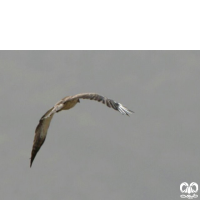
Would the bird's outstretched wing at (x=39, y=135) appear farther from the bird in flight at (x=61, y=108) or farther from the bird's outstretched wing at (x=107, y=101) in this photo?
the bird's outstretched wing at (x=107, y=101)

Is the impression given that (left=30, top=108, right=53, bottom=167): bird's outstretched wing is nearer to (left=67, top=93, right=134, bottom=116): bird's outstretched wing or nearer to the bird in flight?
the bird in flight

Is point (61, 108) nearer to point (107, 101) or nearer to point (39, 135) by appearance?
point (107, 101)

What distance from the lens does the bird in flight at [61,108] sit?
3922cm

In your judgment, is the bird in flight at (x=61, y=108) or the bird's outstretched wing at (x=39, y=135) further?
the bird's outstretched wing at (x=39, y=135)

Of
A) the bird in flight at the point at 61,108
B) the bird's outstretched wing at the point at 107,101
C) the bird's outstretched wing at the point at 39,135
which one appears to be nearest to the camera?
the bird's outstretched wing at the point at 107,101

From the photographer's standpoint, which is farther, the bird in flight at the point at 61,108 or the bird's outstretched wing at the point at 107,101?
the bird in flight at the point at 61,108

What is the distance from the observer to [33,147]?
147 ft

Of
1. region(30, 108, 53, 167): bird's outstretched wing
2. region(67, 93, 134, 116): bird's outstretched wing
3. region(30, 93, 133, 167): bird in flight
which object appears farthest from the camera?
region(30, 108, 53, 167): bird's outstretched wing

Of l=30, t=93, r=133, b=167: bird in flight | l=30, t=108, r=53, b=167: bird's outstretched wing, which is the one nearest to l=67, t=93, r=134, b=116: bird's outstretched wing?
l=30, t=93, r=133, b=167: bird in flight

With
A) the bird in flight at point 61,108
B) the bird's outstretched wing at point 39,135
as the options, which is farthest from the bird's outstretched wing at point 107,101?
the bird's outstretched wing at point 39,135

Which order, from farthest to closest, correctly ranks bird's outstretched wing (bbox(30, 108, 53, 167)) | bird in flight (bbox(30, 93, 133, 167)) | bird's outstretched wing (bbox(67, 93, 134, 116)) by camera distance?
1. bird's outstretched wing (bbox(30, 108, 53, 167))
2. bird in flight (bbox(30, 93, 133, 167))
3. bird's outstretched wing (bbox(67, 93, 134, 116))

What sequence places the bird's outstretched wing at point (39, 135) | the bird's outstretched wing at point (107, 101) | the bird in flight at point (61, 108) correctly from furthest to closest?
the bird's outstretched wing at point (39, 135) → the bird in flight at point (61, 108) → the bird's outstretched wing at point (107, 101)

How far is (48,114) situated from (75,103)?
59.9 inches

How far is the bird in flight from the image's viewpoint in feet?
129
